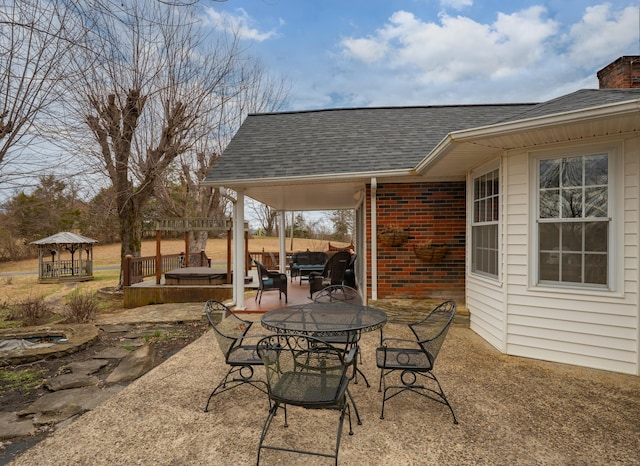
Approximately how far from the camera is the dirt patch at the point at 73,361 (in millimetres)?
3029

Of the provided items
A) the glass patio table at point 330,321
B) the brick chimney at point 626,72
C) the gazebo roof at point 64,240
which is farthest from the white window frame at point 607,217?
the gazebo roof at point 64,240

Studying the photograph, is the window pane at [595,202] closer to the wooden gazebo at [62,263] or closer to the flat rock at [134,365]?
the flat rock at [134,365]

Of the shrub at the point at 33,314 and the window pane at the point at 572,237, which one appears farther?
the shrub at the point at 33,314

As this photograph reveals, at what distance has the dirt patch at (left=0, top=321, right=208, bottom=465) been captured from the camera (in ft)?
9.94

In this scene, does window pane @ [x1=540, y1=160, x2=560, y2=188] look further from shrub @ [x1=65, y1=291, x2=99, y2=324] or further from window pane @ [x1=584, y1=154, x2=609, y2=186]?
shrub @ [x1=65, y1=291, x2=99, y2=324]

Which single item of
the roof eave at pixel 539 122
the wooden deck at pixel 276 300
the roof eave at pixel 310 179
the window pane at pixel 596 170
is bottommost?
the wooden deck at pixel 276 300

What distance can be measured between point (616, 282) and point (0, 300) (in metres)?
15.5

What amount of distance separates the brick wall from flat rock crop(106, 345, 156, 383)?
370 centimetres

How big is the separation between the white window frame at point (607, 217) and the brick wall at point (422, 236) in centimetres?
191

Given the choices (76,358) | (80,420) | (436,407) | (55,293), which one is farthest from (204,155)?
(436,407)

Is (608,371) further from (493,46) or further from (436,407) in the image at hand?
(493,46)

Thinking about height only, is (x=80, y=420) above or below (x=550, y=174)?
below

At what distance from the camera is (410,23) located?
29.2 ft

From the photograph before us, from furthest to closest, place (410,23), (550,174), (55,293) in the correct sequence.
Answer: (55,293), (410,23), (550,174)
